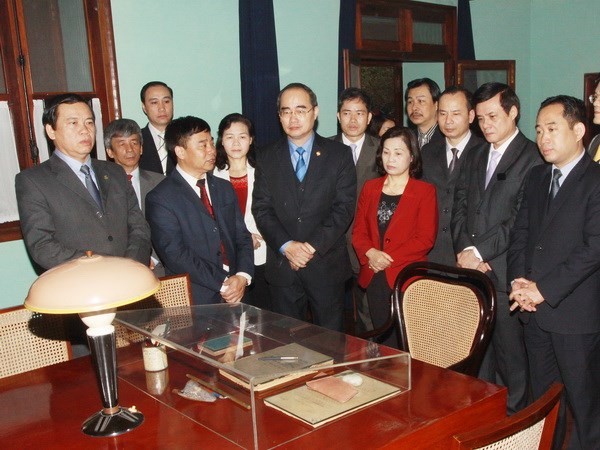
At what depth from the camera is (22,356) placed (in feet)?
7.92

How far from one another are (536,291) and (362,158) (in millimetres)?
1660

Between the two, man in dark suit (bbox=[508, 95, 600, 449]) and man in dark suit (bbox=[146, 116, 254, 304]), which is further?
man in dark suit (bbox=[146, 116, 254, 304])

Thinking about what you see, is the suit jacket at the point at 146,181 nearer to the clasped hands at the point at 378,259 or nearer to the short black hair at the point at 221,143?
the short black hair at the point at 221,143

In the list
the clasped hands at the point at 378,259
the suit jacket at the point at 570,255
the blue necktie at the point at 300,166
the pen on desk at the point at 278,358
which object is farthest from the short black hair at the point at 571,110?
the pen on desk at the point at 278,358

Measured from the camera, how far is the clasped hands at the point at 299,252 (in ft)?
11.1

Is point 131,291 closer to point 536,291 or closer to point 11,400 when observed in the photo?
point 11,400

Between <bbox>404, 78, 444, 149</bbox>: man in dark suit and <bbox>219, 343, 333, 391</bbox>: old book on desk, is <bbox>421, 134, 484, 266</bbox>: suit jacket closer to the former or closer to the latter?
<bbox>404, 78, 444, 149</bbox>: man in dark suit

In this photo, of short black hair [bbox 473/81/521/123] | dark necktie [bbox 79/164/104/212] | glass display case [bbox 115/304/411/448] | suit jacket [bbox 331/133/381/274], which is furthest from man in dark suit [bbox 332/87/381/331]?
glass display case [bbox 115/304/411/448]

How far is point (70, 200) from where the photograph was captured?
2.86 metres

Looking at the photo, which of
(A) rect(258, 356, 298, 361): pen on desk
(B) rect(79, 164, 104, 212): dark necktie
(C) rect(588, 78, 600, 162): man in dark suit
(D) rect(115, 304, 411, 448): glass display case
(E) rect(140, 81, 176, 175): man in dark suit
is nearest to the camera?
(D) rect(115, 304, 411, 448): glass display case

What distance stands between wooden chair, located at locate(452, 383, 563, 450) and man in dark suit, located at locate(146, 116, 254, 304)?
6.38 ft

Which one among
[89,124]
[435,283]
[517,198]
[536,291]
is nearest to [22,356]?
[89,124]

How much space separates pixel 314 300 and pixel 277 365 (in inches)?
72.6

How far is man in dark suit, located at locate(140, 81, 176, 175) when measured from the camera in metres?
4.13
